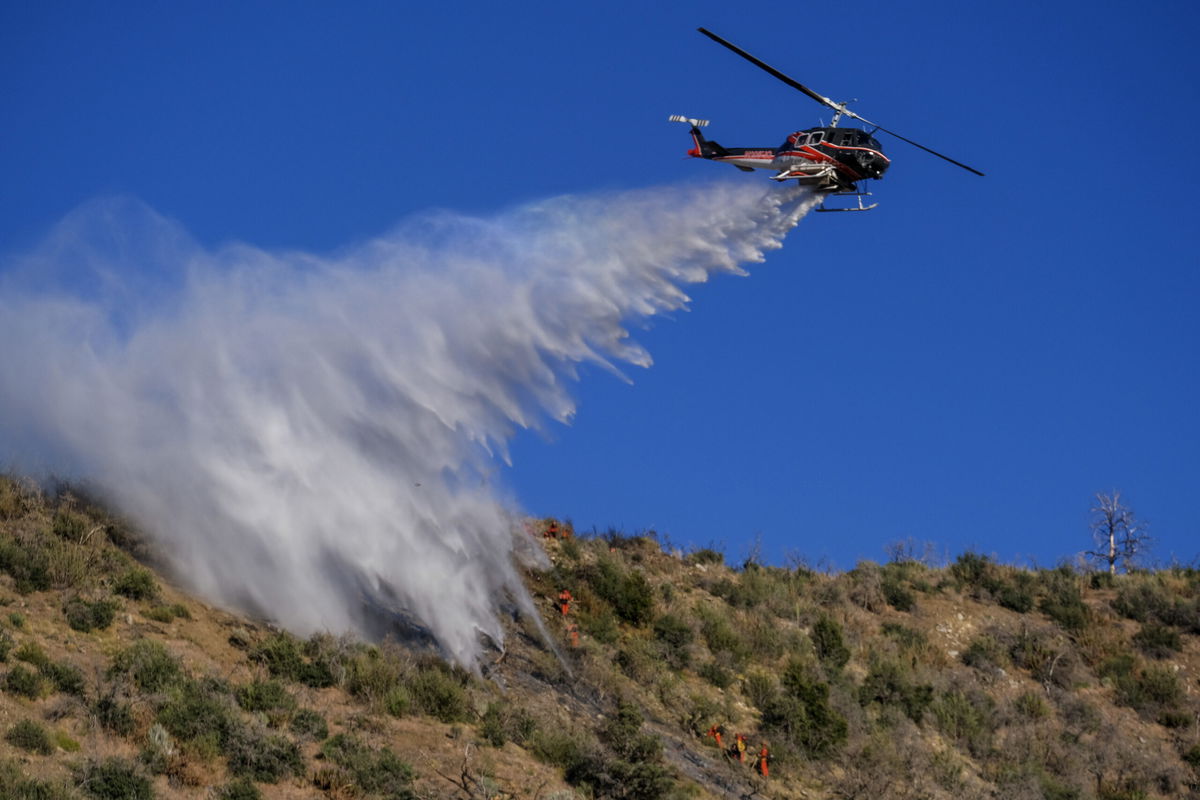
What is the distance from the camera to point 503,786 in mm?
23781

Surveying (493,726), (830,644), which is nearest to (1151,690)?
(830,644)

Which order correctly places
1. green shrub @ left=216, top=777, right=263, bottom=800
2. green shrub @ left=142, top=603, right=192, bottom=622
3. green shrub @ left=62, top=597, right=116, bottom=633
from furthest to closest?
green shrub @ left=142, top=603, right=192, bottom=622, green shrub @ left=62, top=597, right=116, bottom=633, green shrub @ left=216, top=777, right=263, bottom=800

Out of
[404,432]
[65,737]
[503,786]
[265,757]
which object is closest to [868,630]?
[404,432]

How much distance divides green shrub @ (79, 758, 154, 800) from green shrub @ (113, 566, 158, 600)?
6.61 metres

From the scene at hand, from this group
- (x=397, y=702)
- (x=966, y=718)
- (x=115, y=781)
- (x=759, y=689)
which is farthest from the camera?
(x=966, y=718)

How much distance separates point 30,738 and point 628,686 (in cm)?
1424

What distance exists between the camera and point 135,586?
87.9 feet

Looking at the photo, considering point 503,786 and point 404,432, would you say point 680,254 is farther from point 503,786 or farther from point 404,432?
point 503,786

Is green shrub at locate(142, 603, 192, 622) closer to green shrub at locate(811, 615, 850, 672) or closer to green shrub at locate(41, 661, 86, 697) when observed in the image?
green shrub at locate(41, 661, 86, 697)

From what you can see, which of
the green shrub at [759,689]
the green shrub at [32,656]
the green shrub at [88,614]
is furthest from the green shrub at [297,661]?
the green shrub at [759,689]

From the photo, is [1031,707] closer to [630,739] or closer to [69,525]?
[630,739]

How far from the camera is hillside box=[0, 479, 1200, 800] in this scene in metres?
22.2

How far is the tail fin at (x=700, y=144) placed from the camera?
135ft

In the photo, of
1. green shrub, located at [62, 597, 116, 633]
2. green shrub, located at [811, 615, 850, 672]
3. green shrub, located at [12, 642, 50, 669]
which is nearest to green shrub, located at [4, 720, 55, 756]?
green shrub, located at [12, 642, 50, 669]
